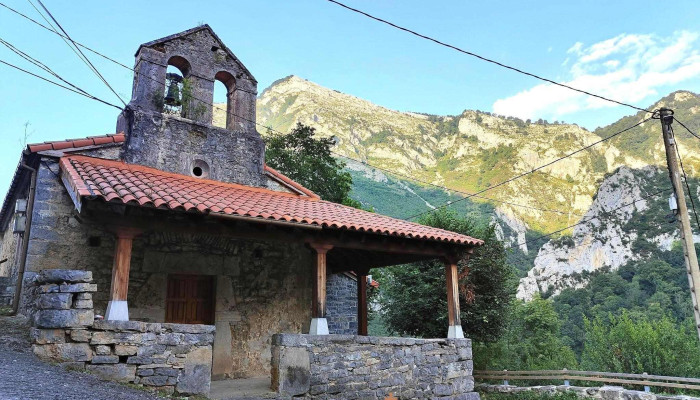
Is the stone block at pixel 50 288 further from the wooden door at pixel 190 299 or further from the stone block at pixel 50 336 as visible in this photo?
the wooden door at pixel 190 299

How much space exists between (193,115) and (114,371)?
4908mm

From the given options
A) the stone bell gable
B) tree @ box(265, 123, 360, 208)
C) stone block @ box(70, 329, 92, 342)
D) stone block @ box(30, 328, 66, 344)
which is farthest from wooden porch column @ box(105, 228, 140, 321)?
tree @ box(265, 123, 360, 208)

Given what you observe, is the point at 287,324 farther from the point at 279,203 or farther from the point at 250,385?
the point at 279,203

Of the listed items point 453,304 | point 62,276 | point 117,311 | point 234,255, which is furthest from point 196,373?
point 453,304

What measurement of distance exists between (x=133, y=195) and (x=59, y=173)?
2023 millimetres


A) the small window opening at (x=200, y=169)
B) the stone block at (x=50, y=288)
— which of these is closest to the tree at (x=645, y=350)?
the small window opening at (x=200, y=169)

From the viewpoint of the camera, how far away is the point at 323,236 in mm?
7039

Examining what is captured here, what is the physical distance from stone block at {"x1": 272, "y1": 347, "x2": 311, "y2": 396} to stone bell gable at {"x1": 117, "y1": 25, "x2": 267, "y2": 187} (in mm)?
3771

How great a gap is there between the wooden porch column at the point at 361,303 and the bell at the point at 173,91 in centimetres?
495

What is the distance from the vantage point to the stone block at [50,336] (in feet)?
15.4

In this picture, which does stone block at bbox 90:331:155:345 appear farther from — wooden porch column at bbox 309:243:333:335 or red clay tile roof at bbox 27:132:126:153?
red clay tile roof at bbox 27:132:126:153

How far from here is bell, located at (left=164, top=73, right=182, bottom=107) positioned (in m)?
8.44

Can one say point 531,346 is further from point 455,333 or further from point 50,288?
point 50,288

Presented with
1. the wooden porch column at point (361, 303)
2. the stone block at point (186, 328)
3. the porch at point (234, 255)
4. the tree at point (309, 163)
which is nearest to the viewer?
the stone block at point (186, 328)
